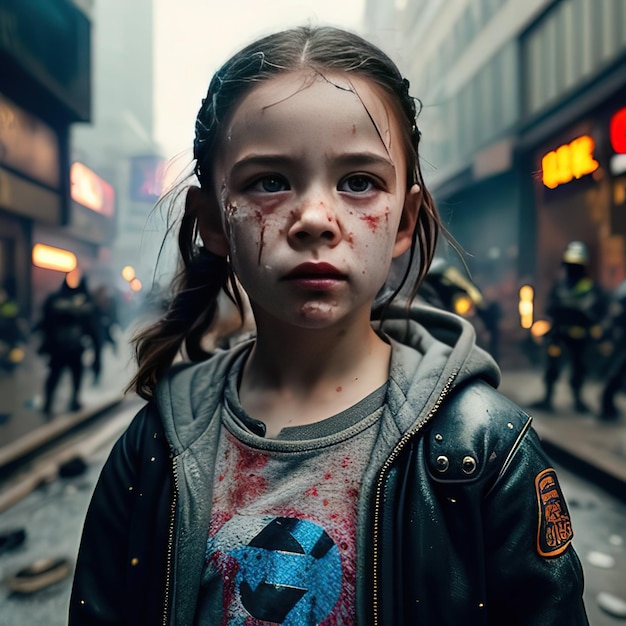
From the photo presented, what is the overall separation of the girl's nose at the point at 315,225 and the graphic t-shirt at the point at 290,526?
0.28 m

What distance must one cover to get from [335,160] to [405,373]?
0.36 metres

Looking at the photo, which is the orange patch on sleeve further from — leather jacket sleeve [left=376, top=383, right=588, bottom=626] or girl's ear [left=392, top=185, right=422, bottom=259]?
girl's ear [left=392, top=185, right=422, bottom=259]

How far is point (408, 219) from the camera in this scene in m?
0.92

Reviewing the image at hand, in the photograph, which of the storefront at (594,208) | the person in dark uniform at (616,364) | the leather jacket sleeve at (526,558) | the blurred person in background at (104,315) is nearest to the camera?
the leather jacket sleeve at (526,558)

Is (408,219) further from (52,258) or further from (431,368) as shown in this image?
(52,258)

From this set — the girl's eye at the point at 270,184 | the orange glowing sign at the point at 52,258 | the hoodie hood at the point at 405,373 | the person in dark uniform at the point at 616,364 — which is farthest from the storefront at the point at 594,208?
the girl's eye at the point at 270,184

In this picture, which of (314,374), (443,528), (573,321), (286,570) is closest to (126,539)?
(286,570)

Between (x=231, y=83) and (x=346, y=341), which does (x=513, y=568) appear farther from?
(x=231, y=83)

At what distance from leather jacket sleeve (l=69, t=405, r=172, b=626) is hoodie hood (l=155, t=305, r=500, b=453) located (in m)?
0.05

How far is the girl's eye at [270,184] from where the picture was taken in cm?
78

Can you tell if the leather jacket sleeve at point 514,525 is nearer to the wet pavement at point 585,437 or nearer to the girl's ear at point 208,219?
the girl's ear at point 208,219

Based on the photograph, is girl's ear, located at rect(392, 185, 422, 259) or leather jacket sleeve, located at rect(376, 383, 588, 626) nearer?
leather jacket sleeve, located at rect(376, 383, 588, 626)

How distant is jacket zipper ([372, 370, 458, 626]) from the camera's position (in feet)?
2.40

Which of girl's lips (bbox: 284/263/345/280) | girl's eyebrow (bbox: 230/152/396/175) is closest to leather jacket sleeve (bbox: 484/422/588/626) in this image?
girl's lips (bbox: 284/263/345/280)
